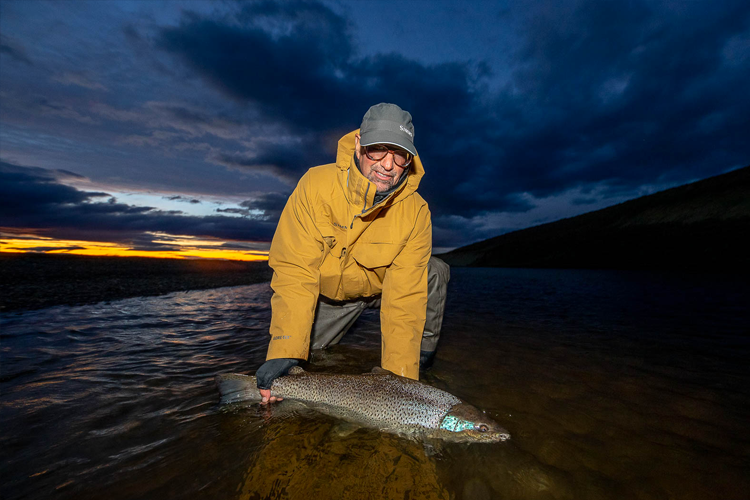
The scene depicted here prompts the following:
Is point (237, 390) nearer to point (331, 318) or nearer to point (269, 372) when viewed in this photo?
point (269, 372)

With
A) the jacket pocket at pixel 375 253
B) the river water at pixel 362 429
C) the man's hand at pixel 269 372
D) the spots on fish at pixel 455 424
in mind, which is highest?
the jacket pocket at pixel 375 253

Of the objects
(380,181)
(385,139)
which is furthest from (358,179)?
(385,139)

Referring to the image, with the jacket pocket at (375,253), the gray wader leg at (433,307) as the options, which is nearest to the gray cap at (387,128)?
the jacket pocket at (375,253)

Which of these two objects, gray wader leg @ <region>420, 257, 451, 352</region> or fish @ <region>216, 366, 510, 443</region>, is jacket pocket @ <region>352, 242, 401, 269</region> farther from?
fish @ <region>216, 366, 510, 443</region>

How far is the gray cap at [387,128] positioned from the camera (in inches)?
115

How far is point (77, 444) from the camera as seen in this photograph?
7.88 feet

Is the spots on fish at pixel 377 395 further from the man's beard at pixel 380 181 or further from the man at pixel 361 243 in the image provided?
the man's beard at pixel 380 181

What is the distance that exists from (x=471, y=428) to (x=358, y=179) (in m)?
2.47

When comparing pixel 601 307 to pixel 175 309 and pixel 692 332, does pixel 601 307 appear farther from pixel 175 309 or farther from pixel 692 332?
pixel 175 309

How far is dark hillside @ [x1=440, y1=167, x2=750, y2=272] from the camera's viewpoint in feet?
127

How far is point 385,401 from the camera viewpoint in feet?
8.75

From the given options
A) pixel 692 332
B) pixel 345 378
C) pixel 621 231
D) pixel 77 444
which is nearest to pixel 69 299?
pixel 77 444

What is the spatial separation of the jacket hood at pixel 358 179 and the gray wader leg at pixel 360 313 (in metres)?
1.34

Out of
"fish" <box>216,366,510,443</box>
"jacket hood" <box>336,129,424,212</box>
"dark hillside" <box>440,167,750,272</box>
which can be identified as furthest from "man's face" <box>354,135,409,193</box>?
"dark hillside" <box>440,167,750,272</box>
